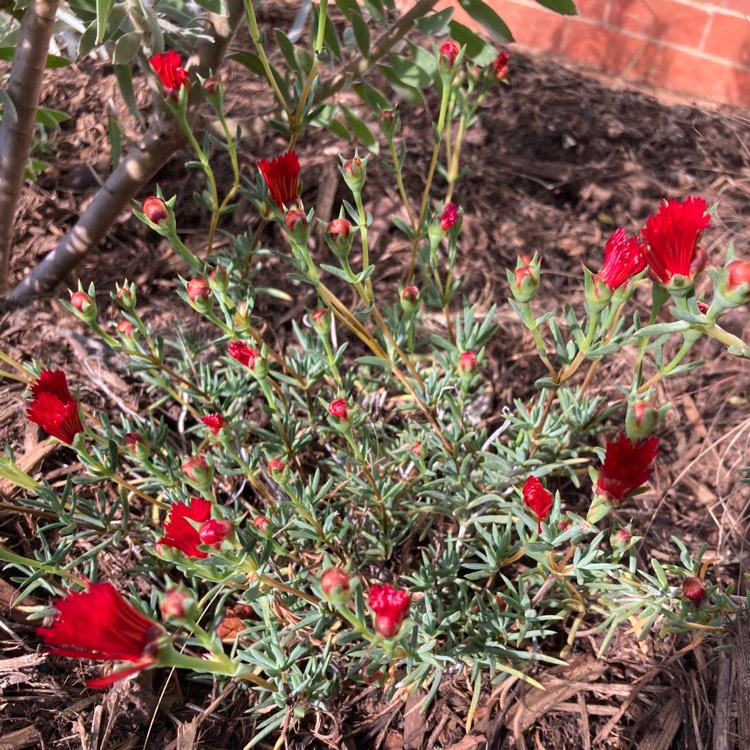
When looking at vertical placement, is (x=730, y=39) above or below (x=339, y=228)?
above

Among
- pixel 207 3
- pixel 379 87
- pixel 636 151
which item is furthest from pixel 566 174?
pixel 207 3

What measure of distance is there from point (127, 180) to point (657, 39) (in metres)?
2.18

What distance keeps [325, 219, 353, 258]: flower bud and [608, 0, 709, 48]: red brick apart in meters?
2.19

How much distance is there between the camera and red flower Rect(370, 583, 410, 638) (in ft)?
2.63

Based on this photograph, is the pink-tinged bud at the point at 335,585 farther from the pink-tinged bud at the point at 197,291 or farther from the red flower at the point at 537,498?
the pink-tinged bud at the point at 197,291

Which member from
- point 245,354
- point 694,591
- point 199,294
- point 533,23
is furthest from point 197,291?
point 533,23

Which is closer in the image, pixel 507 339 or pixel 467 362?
pixel 467 362

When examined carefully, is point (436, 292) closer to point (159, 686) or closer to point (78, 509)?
point (78, 509)

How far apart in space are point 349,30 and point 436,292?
697mm

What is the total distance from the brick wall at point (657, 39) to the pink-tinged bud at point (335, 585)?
2.53m

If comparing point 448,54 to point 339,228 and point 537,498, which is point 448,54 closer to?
point 339,228

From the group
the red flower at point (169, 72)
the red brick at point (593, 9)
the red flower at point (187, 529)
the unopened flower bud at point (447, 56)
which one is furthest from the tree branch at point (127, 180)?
the red brick at point (593, 9)

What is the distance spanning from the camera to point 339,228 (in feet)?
3.52

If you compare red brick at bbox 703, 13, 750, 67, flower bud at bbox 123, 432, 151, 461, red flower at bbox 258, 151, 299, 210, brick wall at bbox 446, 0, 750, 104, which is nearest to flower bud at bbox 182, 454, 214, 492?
flower bud at bbox 123, 432, 151, 461
